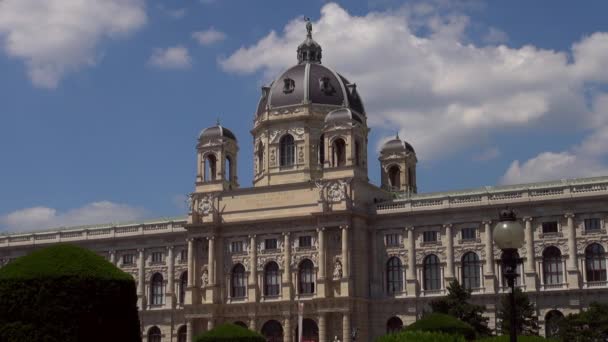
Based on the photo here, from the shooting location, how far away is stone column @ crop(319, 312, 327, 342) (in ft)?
286

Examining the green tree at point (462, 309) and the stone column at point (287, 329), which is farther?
the stone column at point (287, 329)

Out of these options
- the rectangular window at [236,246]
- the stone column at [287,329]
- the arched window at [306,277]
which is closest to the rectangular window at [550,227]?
the arched window at [306,277]

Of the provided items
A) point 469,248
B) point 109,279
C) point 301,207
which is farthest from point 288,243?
point 109,279

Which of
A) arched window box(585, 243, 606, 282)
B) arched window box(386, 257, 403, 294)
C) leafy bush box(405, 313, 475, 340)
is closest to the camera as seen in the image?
leafy bush box(405, 313, 475, 340)

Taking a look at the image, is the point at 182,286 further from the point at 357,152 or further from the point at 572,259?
the point at 572,259

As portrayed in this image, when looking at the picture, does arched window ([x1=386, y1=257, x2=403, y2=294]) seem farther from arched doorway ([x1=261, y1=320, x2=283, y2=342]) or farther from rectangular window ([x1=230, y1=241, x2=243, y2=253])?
rectangular window ([x1=230, y1=241, x2=243, y2=253])

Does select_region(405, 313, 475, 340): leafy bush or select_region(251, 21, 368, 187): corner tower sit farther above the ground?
select_region(251, 21, 368, 187): corner tower

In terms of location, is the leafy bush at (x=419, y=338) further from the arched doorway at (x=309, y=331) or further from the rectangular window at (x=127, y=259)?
the rectangular window at (x=127, y=259)

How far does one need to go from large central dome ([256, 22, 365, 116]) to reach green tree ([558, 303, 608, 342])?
132 ft

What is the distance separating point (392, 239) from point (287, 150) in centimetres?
1738

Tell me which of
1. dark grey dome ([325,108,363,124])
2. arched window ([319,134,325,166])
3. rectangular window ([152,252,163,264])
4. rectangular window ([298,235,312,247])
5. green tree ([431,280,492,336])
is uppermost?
dark grey dome ([325,108,363,124])

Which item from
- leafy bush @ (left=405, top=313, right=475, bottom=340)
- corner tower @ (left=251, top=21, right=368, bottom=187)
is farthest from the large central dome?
leafy bush @ (left=405, top=313, right=475, bottom=340)

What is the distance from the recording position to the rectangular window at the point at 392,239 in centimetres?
8975

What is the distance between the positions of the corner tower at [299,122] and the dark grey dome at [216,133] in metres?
4.28
